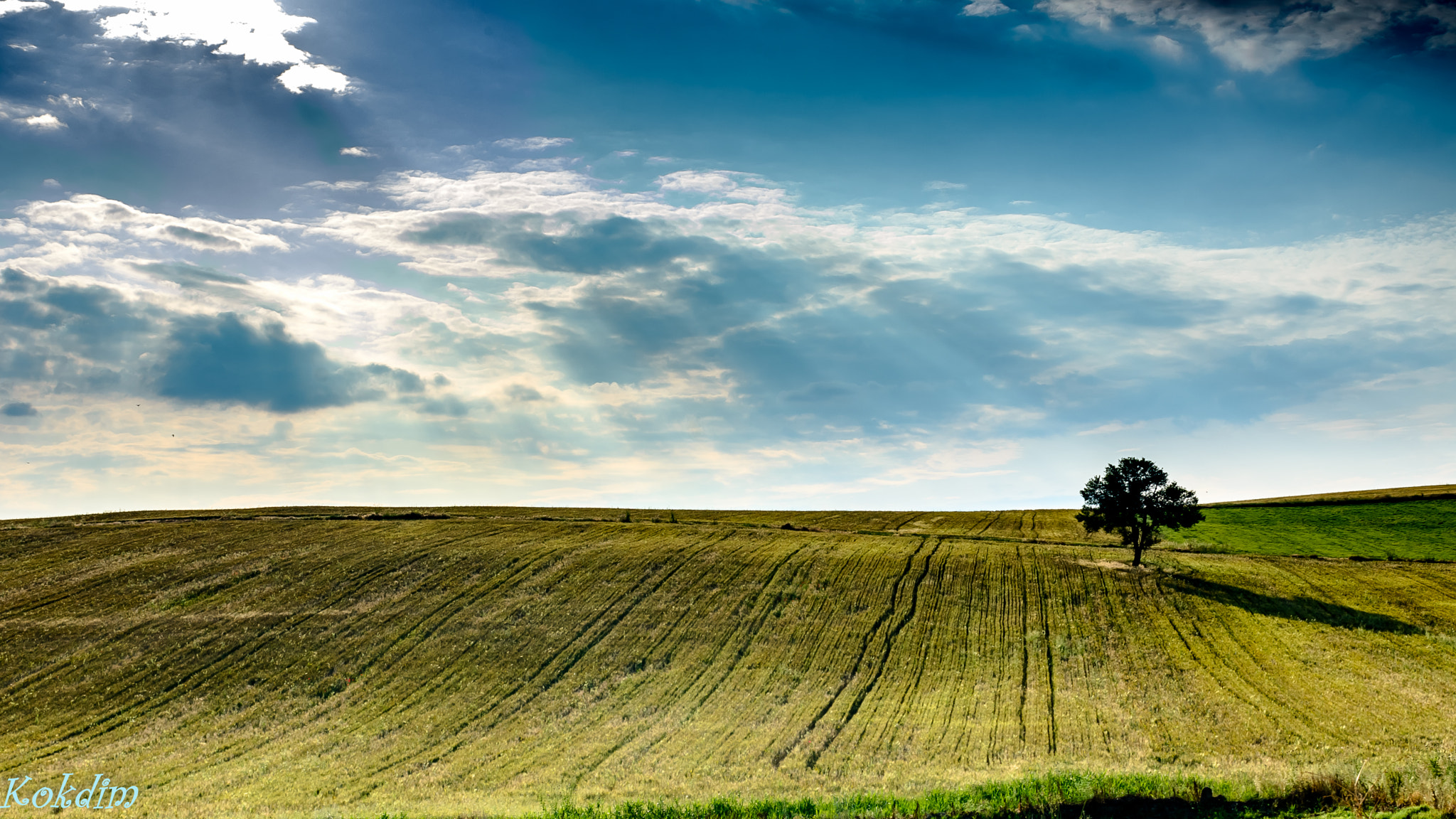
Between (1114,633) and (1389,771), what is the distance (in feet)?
80.7

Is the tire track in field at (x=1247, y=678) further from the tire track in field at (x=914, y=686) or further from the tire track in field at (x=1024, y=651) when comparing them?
the tire track in field at (x=914, y=686)

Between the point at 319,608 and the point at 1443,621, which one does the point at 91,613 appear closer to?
the point at 319,608

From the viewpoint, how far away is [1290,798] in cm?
1559

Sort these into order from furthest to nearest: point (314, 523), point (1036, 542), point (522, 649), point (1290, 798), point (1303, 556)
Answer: point (314, 523)
point (1036, 542)
point (1303, 556)
point (522, 649)
point (1290, 798)

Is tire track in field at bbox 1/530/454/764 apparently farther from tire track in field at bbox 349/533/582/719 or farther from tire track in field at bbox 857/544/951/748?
tire track in field at bbox 857/544/951/748

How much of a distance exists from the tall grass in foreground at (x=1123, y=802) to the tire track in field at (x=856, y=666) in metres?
8.76

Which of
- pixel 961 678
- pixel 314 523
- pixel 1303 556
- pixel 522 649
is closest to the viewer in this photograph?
pixel 961 678

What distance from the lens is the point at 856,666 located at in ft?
120

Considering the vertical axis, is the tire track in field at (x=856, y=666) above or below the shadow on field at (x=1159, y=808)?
below

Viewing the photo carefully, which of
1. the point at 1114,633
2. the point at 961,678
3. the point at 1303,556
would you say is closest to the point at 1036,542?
the point at 1303,556

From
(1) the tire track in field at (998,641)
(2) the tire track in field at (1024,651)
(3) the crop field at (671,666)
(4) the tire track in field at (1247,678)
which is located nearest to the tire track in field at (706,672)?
(3) the crop field at (671,666)

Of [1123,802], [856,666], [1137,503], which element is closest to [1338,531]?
[1137,503]

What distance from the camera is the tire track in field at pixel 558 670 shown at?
2805 cm

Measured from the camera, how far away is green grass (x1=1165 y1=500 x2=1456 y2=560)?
59.0 meters
